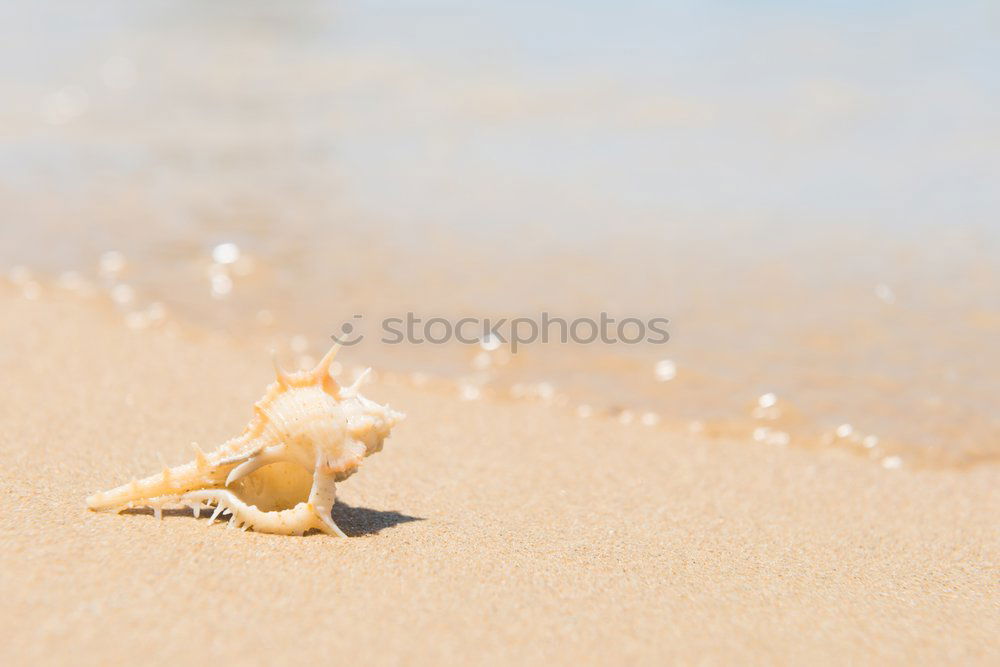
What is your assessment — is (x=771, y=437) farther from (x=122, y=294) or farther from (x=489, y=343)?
(x=122, y=294)

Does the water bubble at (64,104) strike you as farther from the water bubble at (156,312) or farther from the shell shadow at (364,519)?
the shell shadow at (364,519)

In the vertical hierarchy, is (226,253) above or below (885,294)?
above

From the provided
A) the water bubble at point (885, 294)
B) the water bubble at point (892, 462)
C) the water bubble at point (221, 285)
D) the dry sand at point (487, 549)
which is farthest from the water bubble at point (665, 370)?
the water bubble at point (221, 285)

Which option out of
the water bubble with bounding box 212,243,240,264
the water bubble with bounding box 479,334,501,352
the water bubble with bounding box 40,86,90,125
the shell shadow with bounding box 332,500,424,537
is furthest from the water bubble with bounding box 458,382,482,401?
the water bubble with bounding box 40,86,90,125

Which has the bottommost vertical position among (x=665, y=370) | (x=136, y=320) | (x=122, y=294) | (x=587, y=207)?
(x=665, y=370)

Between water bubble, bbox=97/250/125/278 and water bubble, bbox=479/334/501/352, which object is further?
water bubble, bbox=97/250/125/278

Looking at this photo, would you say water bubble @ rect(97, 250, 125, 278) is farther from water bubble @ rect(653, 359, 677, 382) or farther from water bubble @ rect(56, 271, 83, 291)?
water bubble @ rect(653, 359, 677, 382)

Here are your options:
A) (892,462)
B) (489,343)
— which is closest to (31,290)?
(489,343)

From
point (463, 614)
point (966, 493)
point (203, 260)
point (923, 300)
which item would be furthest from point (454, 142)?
point (463, 614)
